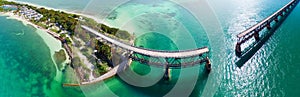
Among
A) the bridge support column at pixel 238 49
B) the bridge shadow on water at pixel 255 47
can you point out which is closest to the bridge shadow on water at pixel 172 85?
the bridge shadow on water at pixel 255 47

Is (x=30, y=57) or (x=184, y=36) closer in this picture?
(x=30, y=57)

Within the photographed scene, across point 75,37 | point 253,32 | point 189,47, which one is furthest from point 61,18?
point 253,32

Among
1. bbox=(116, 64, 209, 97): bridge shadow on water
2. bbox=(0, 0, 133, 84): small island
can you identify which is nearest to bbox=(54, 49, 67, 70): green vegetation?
bbox=(0, 0, 133, 84): small island

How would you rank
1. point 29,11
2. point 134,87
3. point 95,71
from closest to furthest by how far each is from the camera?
point 134,87 → point 95,71 → point 29,11

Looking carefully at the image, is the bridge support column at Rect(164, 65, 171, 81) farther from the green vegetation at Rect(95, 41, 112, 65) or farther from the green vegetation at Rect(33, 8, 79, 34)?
the green vegetation at Rect(33, 8, 79, 34)

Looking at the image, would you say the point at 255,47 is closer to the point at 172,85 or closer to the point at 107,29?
the point at 172,85

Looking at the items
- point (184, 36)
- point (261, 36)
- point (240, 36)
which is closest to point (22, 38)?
point (184, 36)

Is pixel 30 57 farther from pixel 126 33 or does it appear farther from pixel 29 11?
pixel 29 11

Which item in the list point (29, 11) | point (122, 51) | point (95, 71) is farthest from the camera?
point (29, 11)
